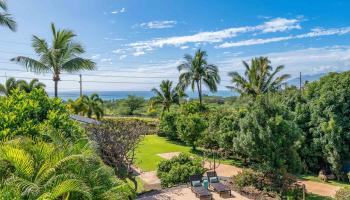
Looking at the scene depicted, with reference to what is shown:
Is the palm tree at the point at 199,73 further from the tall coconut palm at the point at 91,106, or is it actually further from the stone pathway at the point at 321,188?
the stone pathway at the point at 321,188

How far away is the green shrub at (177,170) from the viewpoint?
687 inches

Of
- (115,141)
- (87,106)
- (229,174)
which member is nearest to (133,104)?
(87,106)

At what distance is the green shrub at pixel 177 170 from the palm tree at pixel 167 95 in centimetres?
2171

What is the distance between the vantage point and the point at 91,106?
1496 inches

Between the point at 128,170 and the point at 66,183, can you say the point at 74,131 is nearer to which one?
the point at 66,183

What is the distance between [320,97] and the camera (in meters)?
20.9

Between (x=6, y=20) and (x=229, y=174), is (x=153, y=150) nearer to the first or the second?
(x=229, y=174)

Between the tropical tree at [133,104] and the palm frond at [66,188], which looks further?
the tropical tree at [133,104]

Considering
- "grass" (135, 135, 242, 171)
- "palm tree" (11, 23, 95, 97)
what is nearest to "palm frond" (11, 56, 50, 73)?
"palm tree" (11, 23, 95, 97)

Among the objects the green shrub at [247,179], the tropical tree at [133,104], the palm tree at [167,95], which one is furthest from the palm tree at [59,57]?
the tropical tree at [133,104]

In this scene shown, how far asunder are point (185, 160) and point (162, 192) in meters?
3.50

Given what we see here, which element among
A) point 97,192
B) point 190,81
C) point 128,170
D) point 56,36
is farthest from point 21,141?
point 190,81

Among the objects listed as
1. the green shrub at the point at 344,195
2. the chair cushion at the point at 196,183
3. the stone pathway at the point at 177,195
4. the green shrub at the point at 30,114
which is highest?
the green shrub at the point at 30,114

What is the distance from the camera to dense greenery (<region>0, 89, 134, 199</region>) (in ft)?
16.4
